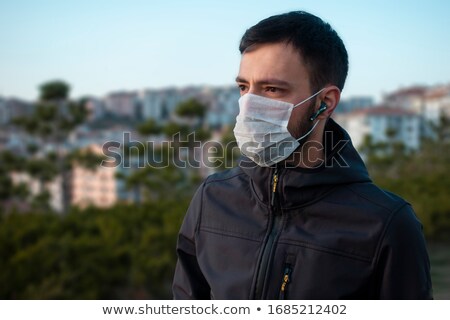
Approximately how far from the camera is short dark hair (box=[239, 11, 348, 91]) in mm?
1175

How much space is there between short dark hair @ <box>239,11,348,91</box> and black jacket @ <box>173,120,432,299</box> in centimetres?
14

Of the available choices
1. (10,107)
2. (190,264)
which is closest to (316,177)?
(190,264)

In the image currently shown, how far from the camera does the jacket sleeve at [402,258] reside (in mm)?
1092

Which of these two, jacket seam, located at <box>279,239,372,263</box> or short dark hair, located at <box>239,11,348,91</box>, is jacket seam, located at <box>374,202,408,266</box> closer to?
jacket seam, located at <box>279,239,372,263</box>

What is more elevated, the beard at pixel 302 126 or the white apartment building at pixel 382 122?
the beard at pixel 302 126

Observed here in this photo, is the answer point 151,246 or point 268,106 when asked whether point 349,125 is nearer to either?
point 151,246

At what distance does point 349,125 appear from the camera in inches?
1500

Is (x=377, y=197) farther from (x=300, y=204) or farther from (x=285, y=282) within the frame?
(x=285, y=282)

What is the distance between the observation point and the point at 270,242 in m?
1.18

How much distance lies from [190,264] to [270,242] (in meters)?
0.28

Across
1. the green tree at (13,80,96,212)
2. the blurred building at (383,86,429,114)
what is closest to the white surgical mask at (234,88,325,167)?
the green tree at (13,80,96,212)

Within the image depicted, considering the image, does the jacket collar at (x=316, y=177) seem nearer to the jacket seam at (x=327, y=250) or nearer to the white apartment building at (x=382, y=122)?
the jacket seam at (x=327, y=250)

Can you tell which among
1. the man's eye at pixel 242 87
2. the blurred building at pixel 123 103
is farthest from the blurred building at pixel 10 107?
the blurred building at pixel 123 103
